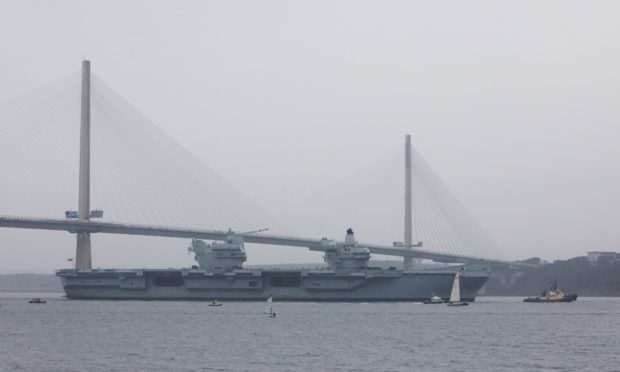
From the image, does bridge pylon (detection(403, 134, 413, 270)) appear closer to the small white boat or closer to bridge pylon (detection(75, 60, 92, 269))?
the small white boat

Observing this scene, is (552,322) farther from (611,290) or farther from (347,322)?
(611,290)

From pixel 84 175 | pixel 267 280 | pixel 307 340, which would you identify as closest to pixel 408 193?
pixel 267 280

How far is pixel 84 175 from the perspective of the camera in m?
80.7

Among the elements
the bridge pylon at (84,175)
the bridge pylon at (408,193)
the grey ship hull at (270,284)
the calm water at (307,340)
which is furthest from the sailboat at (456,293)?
the bridge pylon at (84,175)

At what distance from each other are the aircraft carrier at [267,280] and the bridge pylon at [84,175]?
1.68m

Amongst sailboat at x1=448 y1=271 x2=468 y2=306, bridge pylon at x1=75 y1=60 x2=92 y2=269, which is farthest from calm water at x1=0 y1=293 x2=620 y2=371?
bridge pylon at x1=75 y1=60 x2=92 y2=269

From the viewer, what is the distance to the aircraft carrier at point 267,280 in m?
78.0

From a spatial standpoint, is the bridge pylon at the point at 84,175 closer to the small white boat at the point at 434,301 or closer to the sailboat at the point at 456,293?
the small white boat at the point at 434,301

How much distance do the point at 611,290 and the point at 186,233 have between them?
8120cm

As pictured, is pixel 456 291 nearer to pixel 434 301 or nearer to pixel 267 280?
pixel 434 301

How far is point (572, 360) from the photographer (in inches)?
1475

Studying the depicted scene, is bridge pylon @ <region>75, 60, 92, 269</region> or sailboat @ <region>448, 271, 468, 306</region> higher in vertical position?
bridge pylon @ <region>75, 60, 92, 269</region>

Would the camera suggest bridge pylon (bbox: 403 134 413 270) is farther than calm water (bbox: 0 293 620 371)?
Yes

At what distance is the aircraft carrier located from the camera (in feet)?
256
